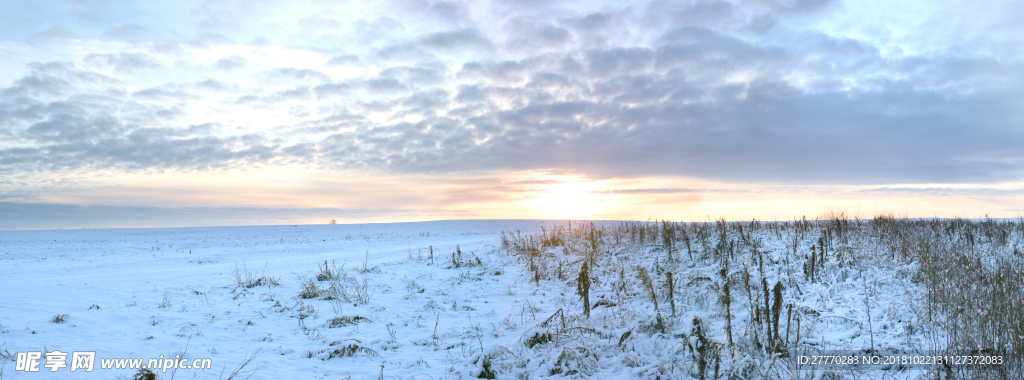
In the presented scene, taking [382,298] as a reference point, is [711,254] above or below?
above

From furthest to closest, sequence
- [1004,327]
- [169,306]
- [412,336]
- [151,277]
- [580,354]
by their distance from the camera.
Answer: [151,277] < [169,306] < [412,336] < [580,354] < [1004,327]

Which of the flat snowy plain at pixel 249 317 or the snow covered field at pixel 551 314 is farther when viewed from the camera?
the flat snowy plain at pixel 249 317

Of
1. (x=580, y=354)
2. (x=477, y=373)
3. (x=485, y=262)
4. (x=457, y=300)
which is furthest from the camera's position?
(x=485, y=262)

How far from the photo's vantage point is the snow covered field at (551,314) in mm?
5969

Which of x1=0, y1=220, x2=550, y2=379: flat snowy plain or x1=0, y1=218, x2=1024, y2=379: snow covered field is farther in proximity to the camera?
x1=0, y1=220, x2=550, y2=379: flat snowy plain

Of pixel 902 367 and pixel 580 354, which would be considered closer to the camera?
pixel 902 367

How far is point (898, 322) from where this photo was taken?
6668 mm

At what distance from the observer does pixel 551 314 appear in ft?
29.7

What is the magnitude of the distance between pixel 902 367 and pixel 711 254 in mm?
7865

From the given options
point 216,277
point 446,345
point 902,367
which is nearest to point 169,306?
point 216,277

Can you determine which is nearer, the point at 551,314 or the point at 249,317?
the point at 249,317

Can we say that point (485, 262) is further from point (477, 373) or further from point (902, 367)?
point (902, 367)

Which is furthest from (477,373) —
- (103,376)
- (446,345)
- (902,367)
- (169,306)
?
(169,306)

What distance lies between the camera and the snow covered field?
5.97 m
